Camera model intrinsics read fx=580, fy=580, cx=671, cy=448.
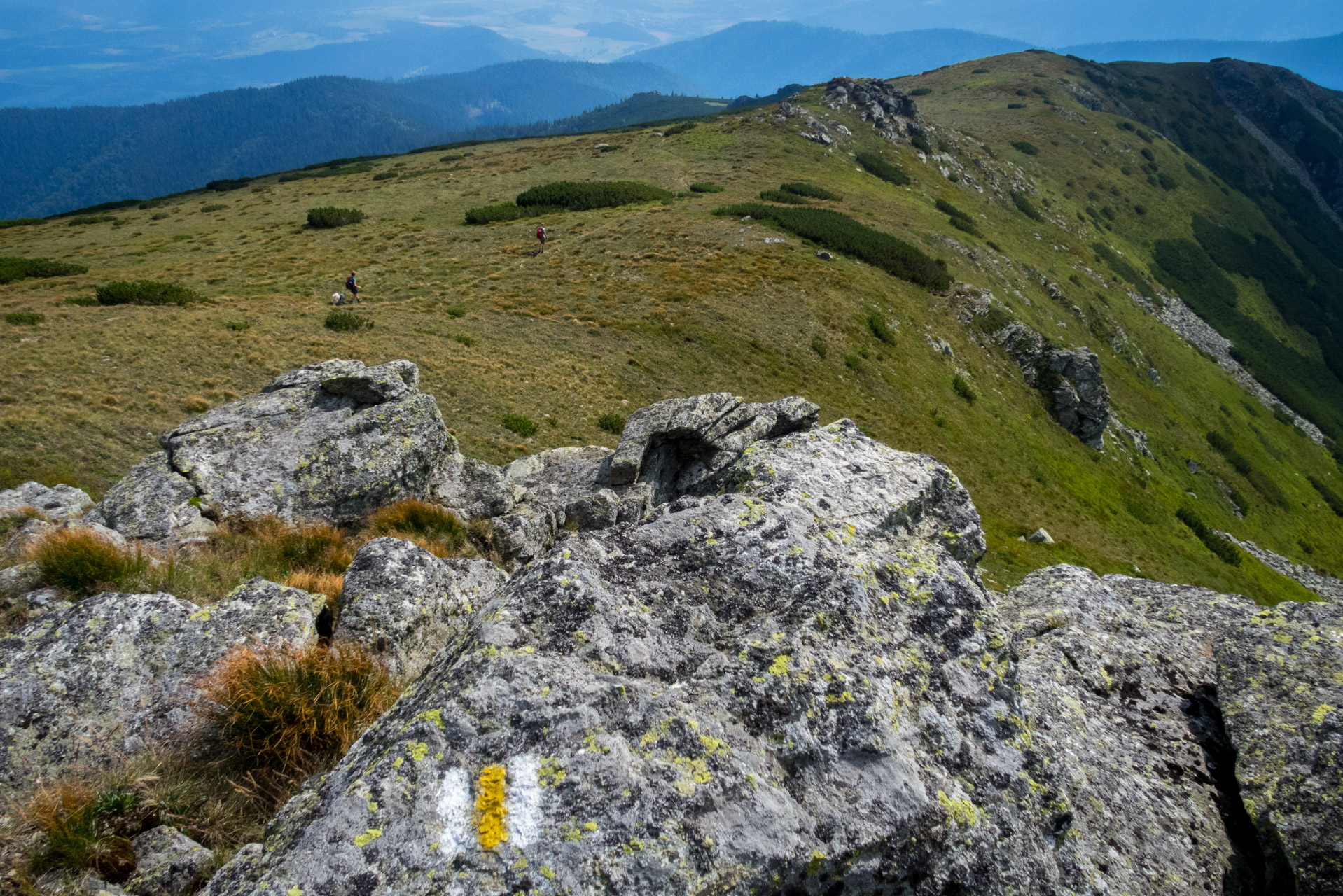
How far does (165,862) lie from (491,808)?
8.93ft

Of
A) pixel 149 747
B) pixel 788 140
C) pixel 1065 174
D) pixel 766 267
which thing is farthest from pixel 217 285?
pixel 1065 174

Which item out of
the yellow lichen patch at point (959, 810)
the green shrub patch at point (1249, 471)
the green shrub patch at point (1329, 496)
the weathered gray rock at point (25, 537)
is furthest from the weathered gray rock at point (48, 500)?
the green shrub patch at point (1329, 496)

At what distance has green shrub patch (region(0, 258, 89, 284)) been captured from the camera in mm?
39438

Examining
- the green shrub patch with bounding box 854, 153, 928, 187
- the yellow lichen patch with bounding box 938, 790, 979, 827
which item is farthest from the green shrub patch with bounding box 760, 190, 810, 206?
the yellow lichen patch with bounding box 938, 790, 979, 827

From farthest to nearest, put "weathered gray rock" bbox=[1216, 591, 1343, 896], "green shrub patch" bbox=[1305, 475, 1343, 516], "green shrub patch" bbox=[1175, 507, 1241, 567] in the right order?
1. "green shrub patch" bbox=[1305, 475, 1343, 516]
2. "green shrub patch" bbox=[1175, 507, 1241, 567]
3. "weathered gray rock" bbox=[1216, 591, 1343, 896]

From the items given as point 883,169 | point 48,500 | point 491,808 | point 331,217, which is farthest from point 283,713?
point 883,169

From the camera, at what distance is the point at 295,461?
13.4 meters

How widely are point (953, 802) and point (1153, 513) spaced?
50916mm

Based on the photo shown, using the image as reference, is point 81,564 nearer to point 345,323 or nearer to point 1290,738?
point 1290,738

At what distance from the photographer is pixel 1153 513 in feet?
142

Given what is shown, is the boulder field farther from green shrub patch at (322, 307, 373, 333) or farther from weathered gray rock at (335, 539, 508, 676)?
green shrub patch at (322, 307, 373, 333)

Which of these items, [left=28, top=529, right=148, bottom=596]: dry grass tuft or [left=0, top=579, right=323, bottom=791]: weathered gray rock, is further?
[left=28, top=529, right=148, bottom=596]: dry grass tuft

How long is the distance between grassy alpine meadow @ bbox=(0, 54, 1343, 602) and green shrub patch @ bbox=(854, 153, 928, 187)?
1.77 meters

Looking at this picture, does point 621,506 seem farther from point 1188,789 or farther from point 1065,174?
point 1065,174
